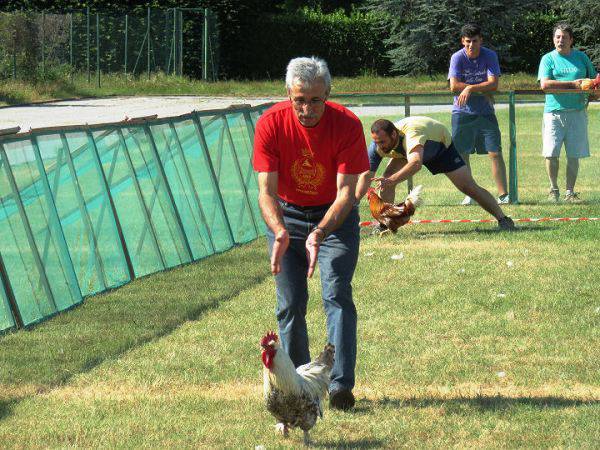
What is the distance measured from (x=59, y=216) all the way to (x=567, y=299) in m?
4.07

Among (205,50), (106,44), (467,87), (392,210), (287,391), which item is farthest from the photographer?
(205,50)

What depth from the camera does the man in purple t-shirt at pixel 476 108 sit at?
16.0 metres

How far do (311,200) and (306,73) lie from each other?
81 centimetres

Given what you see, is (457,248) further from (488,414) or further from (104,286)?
(488,414)

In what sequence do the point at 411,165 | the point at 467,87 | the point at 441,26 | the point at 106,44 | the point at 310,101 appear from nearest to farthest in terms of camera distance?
1. the point at 310,101
2. the point at 411,165
3. the point at 467,87
4. the point at 106,44
5. the point at 441,26

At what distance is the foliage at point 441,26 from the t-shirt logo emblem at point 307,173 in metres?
37.6

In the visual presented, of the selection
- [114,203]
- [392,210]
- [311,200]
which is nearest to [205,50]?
[392,210]

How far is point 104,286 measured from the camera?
10836mm

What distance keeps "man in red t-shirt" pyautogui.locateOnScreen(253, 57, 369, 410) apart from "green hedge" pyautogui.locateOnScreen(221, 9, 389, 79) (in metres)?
41.1

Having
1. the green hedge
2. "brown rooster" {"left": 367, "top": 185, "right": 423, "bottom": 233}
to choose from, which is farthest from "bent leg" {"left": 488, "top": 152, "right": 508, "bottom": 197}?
the green hedge

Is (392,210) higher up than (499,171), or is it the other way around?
(392,210)

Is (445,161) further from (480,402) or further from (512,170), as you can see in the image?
(480,402)

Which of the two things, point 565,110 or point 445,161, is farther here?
point 565,110

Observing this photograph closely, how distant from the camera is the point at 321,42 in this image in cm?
4847
